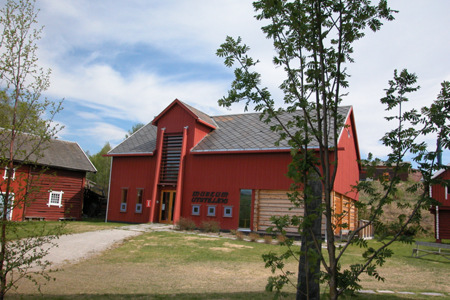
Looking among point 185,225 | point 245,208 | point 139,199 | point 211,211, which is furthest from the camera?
point 139,199

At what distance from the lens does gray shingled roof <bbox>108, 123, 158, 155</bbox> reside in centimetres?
2328

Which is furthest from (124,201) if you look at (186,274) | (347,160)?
(186,274)

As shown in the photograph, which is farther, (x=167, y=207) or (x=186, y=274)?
(x=167, y=207)

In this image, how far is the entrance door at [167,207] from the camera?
21.3m

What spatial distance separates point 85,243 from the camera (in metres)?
13.5

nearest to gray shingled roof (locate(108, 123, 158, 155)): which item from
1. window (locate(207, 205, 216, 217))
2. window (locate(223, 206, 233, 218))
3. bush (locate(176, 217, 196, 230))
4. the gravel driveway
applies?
window (locate(207, 205, 216, 217))

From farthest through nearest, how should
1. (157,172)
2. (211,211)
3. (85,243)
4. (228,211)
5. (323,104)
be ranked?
(157,172), (211,211), (228,211), (85,243), (323,104)

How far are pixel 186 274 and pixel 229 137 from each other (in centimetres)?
1304

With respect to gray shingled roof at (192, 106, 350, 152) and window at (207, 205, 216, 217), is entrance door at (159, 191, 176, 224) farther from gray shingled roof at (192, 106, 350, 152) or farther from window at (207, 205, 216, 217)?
gray shingled roof at (192, 106, 350, 152)

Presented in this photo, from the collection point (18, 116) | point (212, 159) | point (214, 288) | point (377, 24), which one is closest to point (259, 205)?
point (212, 159)

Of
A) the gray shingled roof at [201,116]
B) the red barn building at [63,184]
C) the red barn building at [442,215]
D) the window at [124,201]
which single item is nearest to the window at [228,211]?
the gray shingled roof at [201,116]

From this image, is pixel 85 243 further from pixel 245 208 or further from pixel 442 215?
pixel 442 215

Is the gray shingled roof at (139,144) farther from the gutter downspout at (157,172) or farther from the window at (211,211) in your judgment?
the window at (211,211)

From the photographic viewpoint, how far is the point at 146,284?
7848 mm
